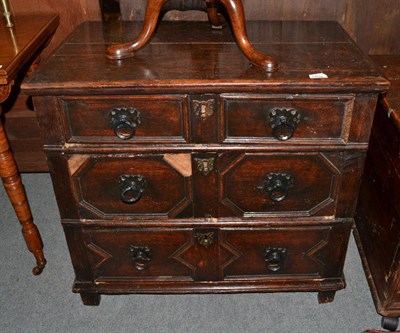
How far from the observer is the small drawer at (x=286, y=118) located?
1370 mm

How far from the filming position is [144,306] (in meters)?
1.90

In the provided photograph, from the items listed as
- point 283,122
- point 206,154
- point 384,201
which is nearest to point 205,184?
point 206,154

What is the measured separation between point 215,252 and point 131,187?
1.36ft

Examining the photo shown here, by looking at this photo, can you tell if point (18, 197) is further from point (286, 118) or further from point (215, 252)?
point (286, 118)

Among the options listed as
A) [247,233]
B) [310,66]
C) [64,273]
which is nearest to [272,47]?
[310,66]

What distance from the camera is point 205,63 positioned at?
1.45m

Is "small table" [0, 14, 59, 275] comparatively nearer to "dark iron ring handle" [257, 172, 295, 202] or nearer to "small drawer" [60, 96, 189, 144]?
"small drawer" [60, 96, 189, 144]

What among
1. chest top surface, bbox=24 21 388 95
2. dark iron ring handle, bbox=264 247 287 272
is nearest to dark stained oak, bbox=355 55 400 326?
chest top surface, bbox=24 21 388 95

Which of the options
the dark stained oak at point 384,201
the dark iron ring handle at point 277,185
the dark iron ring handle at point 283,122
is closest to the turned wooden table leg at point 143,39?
the dark iron ring handle at point 283,122

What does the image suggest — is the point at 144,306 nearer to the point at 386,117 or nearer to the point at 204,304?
the point at 204,304

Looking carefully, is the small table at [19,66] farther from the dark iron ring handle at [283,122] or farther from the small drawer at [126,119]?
the dark iron ring handle at [283,122]

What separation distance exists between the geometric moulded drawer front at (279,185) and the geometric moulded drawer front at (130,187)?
16 cm

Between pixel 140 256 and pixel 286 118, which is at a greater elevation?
pixel 286 118

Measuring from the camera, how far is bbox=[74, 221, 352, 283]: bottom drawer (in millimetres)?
1658
